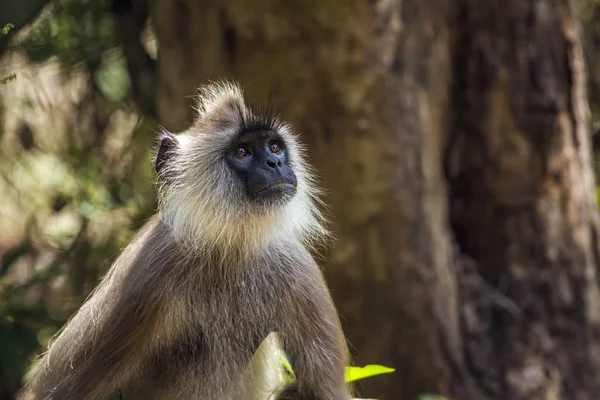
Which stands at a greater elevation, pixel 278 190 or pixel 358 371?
pixel 278 190

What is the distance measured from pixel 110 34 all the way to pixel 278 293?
11.6ft

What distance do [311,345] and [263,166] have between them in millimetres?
848

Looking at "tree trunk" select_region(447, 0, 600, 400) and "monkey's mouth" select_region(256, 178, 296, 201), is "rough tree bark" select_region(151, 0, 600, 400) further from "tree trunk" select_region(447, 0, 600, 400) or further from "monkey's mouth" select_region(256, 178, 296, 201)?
"monkey's mouth" select_region(256, 178, 296, 201)

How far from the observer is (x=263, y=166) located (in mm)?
4352

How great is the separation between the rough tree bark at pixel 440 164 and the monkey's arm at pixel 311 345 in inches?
76.5

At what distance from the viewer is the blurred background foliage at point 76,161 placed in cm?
697

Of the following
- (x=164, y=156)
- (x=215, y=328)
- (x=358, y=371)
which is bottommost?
(x=358, y=371)

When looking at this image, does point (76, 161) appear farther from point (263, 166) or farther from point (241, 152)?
point (263, 166)

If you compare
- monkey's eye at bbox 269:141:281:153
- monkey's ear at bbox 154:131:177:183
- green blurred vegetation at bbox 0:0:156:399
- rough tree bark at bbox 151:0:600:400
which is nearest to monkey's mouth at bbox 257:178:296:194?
monkey's eye at bbox 269:141:281:153

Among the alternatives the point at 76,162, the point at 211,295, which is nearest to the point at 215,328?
the point at 211,295

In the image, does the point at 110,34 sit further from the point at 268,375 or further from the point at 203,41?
the point at 268,375

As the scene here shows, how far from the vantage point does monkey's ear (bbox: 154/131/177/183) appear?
14.7 feet

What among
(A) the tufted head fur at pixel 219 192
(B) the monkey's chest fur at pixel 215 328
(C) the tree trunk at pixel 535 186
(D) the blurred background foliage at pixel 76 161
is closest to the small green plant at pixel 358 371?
(B) the monkey's chest fur at pixel 215 328

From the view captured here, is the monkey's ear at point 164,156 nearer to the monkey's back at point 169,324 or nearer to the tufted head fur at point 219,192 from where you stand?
the tufted head fur at point 219,192
